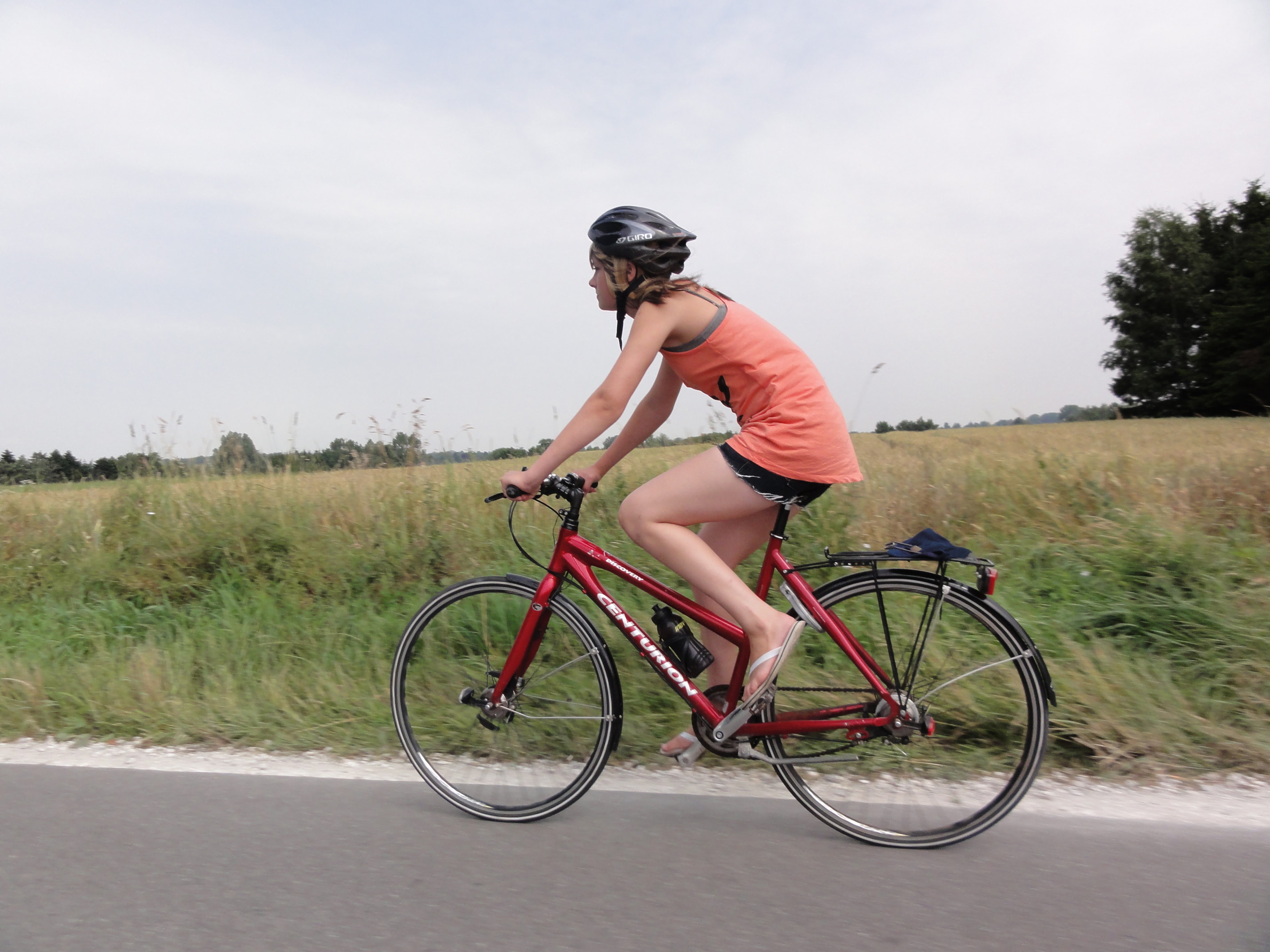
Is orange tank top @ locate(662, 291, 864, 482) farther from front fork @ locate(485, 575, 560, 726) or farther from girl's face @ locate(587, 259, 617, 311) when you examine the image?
front fork @ locate(485, 575, 560, 726)

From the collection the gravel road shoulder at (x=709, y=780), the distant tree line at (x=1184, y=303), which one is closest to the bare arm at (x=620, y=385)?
the gravel road shoulder at (x=709, y=780)

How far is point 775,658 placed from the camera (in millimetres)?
2760

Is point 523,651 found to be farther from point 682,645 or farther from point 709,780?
point 709,780

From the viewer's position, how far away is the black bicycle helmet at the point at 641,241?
9.03 ft

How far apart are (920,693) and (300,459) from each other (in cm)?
653

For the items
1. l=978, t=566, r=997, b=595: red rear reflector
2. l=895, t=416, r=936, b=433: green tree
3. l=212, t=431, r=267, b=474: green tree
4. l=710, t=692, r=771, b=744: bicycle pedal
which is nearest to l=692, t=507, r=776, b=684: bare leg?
l=710, t=692, r=771, b=744: bicycle pedal

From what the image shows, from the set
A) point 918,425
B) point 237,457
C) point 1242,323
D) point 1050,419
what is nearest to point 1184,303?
point 1242,323

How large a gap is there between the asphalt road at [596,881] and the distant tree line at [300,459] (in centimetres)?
431

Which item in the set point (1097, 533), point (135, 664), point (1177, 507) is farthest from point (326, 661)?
point (1177, 507)

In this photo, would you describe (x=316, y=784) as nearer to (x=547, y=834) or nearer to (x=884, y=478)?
(x=547, y=834)

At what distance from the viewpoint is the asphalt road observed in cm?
222

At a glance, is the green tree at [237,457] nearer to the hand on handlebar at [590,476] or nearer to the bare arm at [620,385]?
the hand on handlebar at [590,476]

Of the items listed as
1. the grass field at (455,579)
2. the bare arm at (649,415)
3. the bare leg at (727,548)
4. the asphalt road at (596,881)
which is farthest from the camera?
the grass field at (455,579)

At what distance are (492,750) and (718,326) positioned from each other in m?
1.95
